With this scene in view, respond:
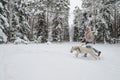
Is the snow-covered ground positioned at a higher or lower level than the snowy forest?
lower

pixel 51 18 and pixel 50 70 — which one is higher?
pixel 51 18

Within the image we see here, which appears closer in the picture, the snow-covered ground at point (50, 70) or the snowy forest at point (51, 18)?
the snow-covered ground at point (50, 70)

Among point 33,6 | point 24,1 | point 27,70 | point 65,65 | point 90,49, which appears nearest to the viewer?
point 27,70

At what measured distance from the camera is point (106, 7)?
2634 centimetres

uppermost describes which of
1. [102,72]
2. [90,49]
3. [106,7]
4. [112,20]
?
[106,7]

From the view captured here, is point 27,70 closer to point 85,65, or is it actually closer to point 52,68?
point 52,68

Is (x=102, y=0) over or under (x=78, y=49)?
over

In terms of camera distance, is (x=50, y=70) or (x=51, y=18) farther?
(x=51, y=18)

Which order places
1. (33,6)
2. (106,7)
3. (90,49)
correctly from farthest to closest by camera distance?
(33,6) < (106,7) < (90,49)

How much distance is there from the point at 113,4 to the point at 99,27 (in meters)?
3.88

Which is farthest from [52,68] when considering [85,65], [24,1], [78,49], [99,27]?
[99,27]

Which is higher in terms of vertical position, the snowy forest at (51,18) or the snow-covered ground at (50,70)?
the snowy forest at (51,18)

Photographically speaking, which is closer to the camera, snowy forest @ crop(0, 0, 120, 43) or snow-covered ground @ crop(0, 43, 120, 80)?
snow-covered ground @ crop(0, 43, 120, 80)

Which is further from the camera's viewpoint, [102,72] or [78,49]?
[78,49]
